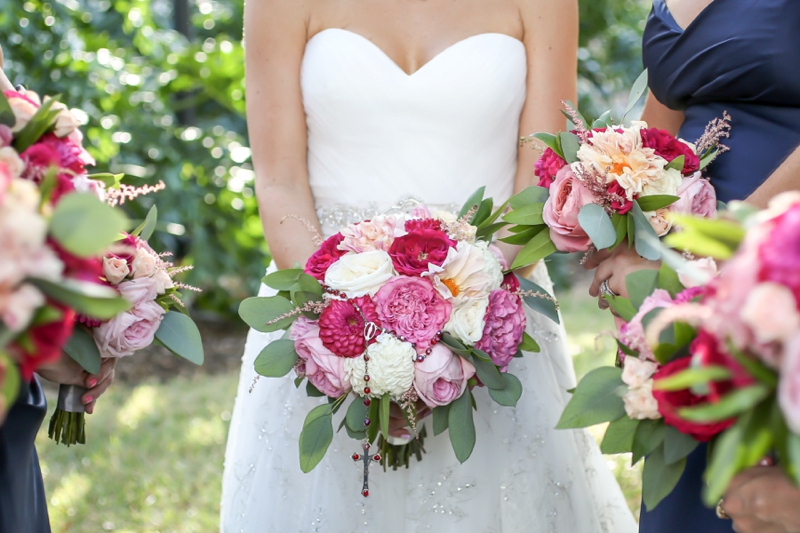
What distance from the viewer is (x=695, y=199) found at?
6.12 ft

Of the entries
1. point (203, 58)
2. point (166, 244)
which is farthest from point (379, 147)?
point (203, 58)

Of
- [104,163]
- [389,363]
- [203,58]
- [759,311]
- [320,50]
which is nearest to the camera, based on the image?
[759,311]

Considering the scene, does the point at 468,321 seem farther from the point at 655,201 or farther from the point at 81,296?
the point at 81,296

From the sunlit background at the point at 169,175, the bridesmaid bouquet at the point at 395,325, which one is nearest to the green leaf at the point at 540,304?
the bridesmaid bouquet at the point at 395,325

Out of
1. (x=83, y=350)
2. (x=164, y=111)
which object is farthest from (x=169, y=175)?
(x=83, y=350)

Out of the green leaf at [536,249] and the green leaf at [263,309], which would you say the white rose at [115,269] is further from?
the green leaf at [536,249]

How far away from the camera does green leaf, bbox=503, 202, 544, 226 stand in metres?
1.93

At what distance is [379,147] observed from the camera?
99.7 inches

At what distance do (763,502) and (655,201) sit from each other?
77 centimetres

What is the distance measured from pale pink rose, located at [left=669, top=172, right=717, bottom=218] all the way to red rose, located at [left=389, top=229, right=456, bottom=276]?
1.87 feet

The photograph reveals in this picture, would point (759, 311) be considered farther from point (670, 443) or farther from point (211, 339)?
point (211, 339)

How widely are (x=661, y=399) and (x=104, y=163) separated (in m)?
5.45

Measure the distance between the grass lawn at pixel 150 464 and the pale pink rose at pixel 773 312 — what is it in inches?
108

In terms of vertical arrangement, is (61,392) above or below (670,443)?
below
